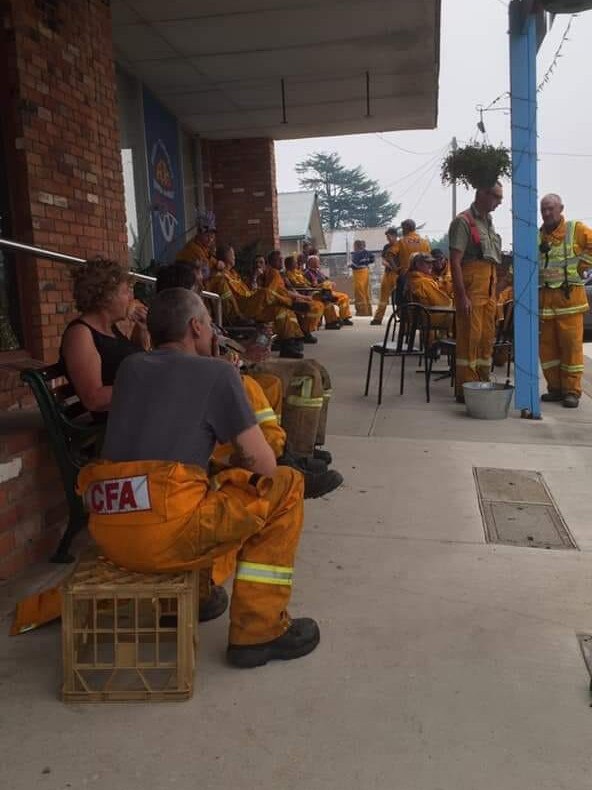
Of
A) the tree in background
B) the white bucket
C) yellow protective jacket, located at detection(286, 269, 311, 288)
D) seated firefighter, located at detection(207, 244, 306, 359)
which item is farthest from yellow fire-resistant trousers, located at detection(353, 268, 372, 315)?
the tree in background

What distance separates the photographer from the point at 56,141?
16.3 ft

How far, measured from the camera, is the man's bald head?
6.19 metres

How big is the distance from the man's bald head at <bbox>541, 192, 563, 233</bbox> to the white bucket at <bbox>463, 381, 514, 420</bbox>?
5.21 feet

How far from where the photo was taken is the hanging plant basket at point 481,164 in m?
6.15

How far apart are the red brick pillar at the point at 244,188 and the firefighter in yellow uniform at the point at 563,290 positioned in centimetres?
617

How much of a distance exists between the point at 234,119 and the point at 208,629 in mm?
9460

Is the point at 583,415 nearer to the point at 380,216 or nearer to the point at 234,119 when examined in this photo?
the point at 234,119

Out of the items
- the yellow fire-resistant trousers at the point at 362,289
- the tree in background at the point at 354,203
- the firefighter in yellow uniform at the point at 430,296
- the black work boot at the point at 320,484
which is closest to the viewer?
the black work boot at the point at 320,484

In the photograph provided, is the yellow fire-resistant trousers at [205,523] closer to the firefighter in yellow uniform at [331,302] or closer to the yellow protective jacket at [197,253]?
the yellow protective jacket at [197,253]

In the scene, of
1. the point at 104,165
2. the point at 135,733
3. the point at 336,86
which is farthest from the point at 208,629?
the point at 336,86

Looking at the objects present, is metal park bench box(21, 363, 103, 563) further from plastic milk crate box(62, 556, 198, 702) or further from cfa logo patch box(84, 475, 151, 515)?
cfa logo patch box(84, 475, 151, 515)

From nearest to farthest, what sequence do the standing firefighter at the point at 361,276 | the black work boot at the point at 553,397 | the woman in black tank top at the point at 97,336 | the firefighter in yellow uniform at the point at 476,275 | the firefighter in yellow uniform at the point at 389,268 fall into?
1. the woman in black tank top at the point at 97,336
2. the firefighter in yellow uniform at the point at 476,275
3. the black work boot at the point at 553,397
4. the firefighter in yellow uniform at the point at 389,268
5. the standing firefighter at the point at 361,276

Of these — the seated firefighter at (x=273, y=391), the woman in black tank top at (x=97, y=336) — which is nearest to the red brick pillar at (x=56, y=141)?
the seated firefighter at (x=273, y=391)

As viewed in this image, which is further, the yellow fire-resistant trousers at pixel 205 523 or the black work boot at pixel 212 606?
the black work boot at pixel 212 606
